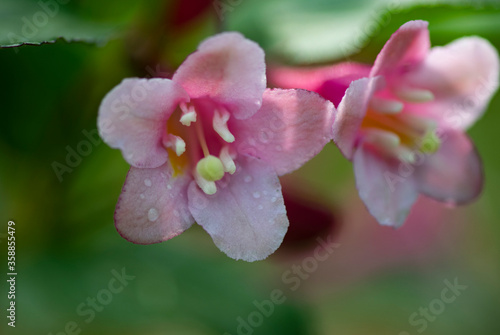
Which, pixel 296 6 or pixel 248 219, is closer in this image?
pixel 248 219

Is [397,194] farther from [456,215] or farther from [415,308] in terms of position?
[456,215]

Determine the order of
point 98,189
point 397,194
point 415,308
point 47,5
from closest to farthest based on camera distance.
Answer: point 397,194 → point 47,5 → point 98,189 → point 415,308

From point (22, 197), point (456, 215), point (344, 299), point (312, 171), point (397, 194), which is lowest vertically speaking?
point (456, 215)

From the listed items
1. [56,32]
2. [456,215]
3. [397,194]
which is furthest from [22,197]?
[456,215]

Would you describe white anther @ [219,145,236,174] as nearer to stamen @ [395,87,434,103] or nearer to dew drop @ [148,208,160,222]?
dew drop @ [148,208,160,222]

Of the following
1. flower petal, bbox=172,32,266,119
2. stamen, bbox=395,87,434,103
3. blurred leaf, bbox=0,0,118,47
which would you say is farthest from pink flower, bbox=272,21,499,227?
blurred leaf, bbox=0,0,118,47

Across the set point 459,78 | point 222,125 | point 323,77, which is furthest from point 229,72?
point 459,78

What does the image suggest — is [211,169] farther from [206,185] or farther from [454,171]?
[454,171]
